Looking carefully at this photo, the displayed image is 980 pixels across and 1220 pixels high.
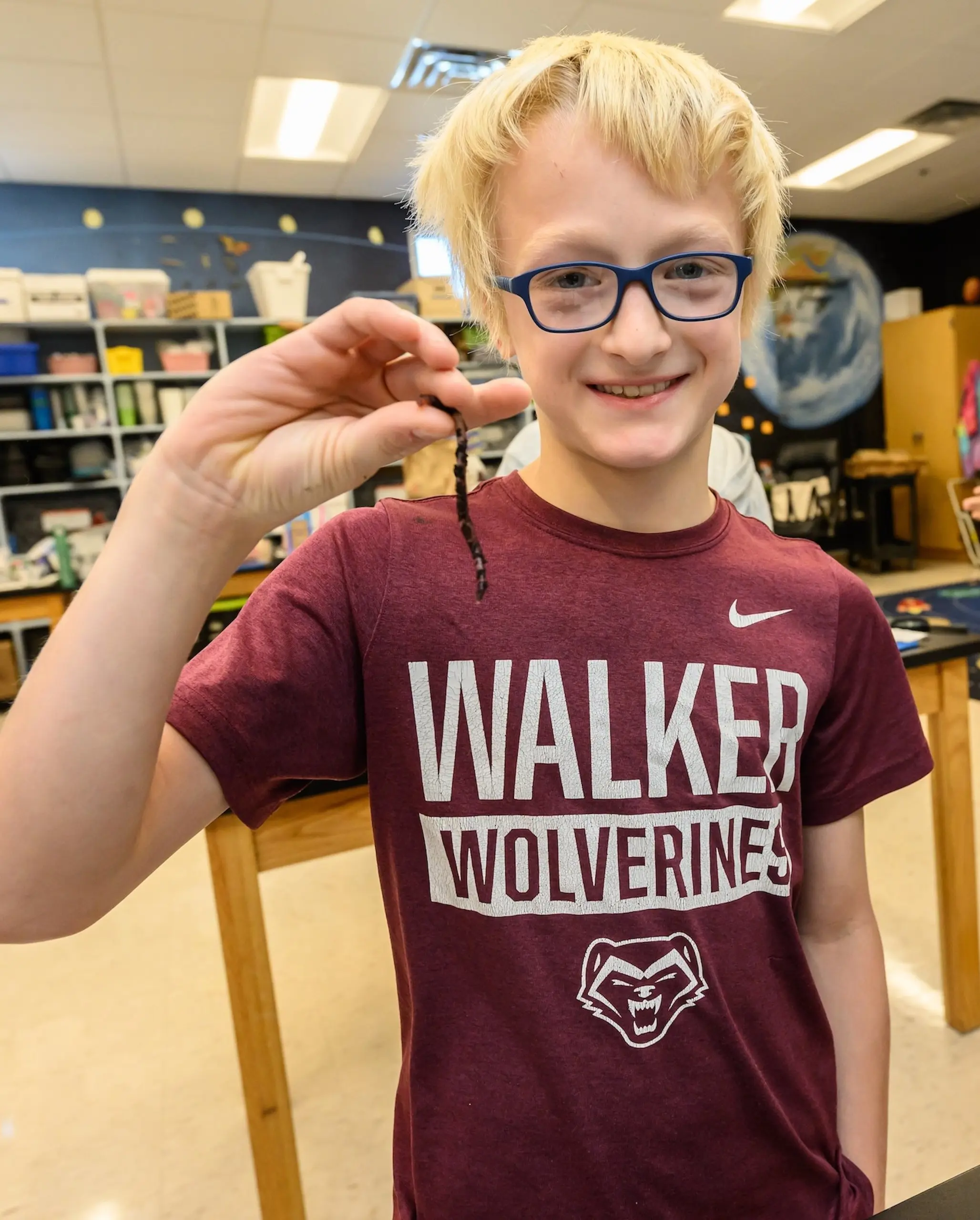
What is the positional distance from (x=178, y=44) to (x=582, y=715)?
4.07m

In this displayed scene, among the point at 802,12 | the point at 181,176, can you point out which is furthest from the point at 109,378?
the point at 802,12

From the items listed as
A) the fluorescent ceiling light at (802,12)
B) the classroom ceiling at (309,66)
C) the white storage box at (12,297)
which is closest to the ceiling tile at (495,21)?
the classroom ceiling at (309,66)

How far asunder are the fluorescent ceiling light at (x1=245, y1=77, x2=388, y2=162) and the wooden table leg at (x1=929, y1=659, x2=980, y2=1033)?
157 inches

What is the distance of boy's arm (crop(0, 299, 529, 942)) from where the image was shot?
0.50 metres

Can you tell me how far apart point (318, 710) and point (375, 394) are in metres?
0.25

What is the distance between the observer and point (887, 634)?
0.80 meters

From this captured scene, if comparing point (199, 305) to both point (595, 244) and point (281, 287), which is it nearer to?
point (281, 287)

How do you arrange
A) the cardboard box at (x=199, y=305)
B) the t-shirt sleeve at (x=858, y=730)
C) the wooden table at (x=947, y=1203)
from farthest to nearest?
the cardboard box at (x=199, y=305) < the t-shirt sleeve at (x=858, y=730) < the wooden table at (x=947, y=1203)

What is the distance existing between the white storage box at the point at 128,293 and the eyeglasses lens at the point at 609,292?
16.9 feet

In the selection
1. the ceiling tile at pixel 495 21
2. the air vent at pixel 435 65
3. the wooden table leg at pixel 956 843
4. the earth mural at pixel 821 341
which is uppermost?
the air vent at pixel 435 65

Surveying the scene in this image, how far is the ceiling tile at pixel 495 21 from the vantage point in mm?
3488

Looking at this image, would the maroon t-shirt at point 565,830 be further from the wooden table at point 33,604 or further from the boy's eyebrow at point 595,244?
the wooden table at point 33,604

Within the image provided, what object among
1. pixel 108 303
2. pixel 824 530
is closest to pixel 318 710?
pixel 108 303

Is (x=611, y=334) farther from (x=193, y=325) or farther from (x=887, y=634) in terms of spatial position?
(x=193, y=325)
